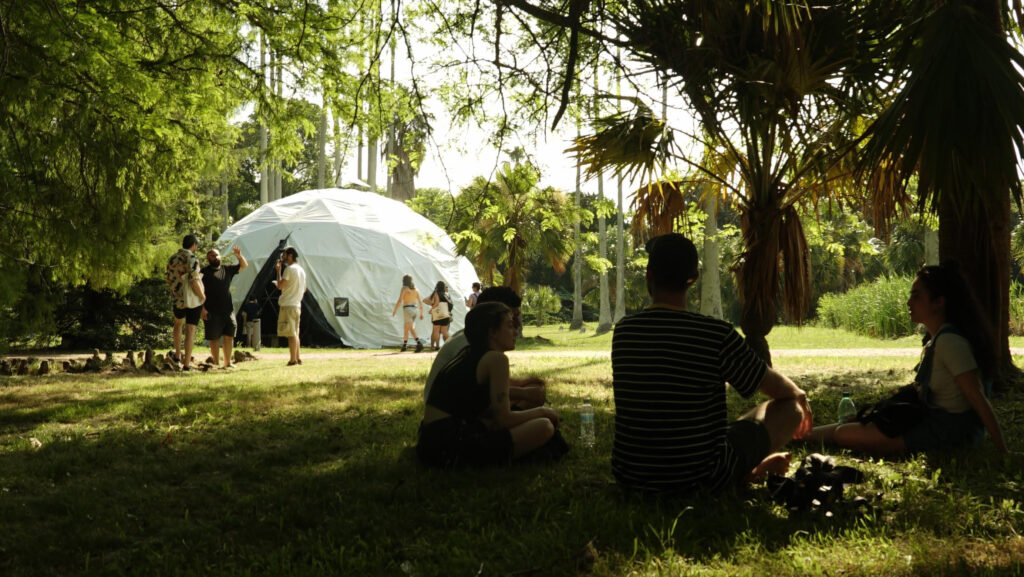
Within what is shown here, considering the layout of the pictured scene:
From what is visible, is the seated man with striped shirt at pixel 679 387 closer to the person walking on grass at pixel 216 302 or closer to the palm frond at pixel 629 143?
the palm frond at pixel 629 143

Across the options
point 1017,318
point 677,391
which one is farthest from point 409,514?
point 1017,318

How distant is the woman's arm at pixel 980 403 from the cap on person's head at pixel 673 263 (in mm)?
Answer: 1823

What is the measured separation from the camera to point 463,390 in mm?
4453

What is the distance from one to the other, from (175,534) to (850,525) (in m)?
3.10

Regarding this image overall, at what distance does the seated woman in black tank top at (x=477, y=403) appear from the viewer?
14.6ft

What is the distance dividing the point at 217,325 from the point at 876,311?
17.7m

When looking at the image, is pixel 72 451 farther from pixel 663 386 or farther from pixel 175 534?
pixel 663 386

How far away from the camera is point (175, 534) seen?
3.64 m

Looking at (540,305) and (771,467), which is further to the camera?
(540,305)

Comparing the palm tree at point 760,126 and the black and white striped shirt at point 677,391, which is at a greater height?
the palm tree at point 760,126

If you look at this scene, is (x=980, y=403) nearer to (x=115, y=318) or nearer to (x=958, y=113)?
(x=958, y=113)

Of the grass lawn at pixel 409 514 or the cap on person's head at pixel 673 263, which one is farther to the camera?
the cap on person's head at pixel 673 263

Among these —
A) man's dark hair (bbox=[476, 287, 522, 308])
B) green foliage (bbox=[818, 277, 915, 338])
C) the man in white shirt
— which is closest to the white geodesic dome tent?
the man in white shirt

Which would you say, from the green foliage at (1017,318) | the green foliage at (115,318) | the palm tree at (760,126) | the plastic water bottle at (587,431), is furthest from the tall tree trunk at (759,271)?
the green foliage at (1017,318)
